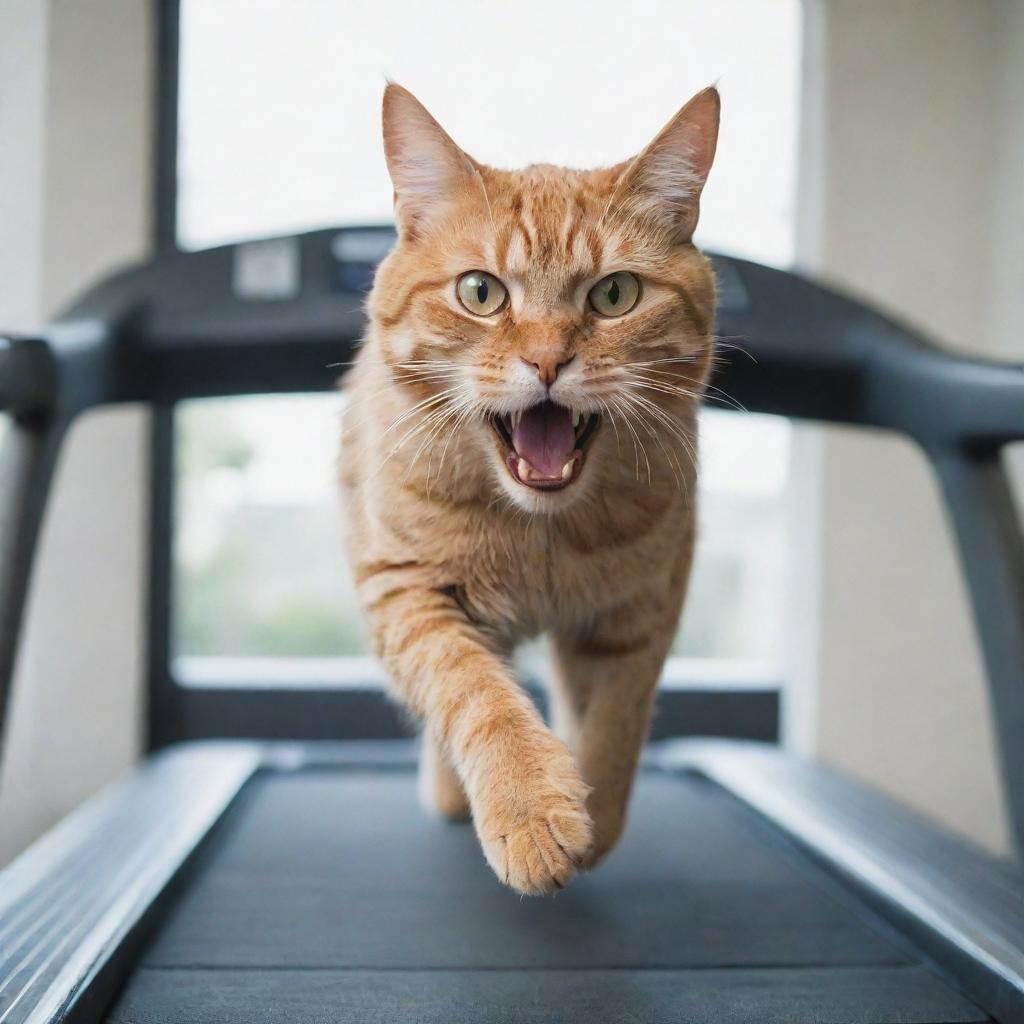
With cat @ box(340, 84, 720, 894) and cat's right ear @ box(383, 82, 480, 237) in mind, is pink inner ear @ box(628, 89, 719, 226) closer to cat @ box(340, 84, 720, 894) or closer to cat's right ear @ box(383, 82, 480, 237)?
cat @ box(340, 84, 720, 894)

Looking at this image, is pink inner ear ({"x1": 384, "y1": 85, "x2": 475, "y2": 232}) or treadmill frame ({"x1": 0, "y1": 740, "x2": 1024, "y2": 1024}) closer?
pink inner ear ({"x1": 384, "y1": 85, "x2": 475, "y2": 232})

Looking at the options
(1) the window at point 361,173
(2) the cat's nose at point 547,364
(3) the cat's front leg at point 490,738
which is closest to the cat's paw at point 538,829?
(3) the cat's front leg at point 490,738

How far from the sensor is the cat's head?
111 centimetres

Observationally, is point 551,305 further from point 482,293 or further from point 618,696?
point 618,696

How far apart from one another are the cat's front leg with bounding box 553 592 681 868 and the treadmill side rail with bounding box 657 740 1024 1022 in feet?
1.49

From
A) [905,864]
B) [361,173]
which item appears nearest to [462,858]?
[905,864]

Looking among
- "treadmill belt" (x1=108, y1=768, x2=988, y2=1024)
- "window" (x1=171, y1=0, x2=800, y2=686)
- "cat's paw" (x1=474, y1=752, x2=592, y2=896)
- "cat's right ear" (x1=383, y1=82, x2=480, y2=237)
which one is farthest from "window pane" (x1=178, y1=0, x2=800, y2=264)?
"cat's paw" (x1=474, y1=752, x2=592, y2=896)

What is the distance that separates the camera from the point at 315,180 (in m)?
2.76

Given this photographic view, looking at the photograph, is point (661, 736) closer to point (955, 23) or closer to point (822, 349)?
point (822, 349)

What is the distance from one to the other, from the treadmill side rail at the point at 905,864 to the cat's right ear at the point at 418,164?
1.13m

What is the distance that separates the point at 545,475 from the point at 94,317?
109 cm

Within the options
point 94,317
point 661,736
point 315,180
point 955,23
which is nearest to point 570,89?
point 315,180

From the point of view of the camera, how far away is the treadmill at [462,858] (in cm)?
125

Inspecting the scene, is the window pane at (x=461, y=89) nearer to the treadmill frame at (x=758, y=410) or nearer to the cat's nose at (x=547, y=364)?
the treadmill frame at (x=758, y=410)
